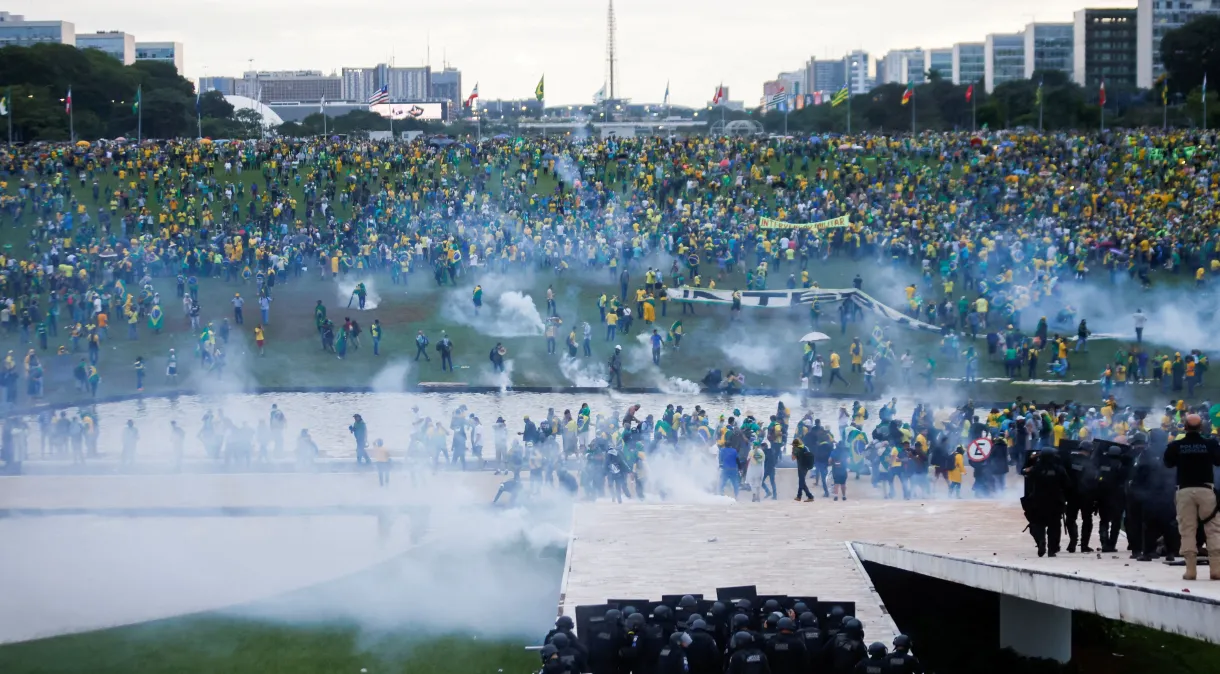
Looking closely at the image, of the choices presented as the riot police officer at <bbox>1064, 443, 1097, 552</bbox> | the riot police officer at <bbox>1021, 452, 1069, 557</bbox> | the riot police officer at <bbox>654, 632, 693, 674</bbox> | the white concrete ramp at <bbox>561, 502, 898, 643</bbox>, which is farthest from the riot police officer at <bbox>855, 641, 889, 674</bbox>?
the riot police officer at <bbox>1064, 443, 1097, 552</bbox>

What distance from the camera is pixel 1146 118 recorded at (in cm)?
9462

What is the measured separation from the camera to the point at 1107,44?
A: 579ft

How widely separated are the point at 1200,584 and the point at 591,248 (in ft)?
108

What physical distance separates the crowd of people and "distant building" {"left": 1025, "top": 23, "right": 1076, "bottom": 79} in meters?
149

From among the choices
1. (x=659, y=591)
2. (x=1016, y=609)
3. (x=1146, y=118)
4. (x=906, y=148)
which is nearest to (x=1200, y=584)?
(x=1016, y=609)

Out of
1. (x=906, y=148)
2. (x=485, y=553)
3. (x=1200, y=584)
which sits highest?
(x=906, y=148)

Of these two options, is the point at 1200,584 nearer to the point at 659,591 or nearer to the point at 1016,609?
the point at 1016,609

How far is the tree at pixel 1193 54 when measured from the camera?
96.6m

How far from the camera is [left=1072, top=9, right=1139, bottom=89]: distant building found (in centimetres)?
17538

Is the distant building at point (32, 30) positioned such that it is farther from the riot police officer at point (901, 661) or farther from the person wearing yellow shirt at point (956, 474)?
the riot police officer at point (901, 661)

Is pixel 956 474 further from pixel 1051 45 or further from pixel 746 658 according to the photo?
pixel 1051 45

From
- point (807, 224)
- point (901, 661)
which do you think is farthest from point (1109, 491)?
point (807, 224)

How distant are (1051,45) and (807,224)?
16670cm

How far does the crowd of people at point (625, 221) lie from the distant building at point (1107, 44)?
12738cm
